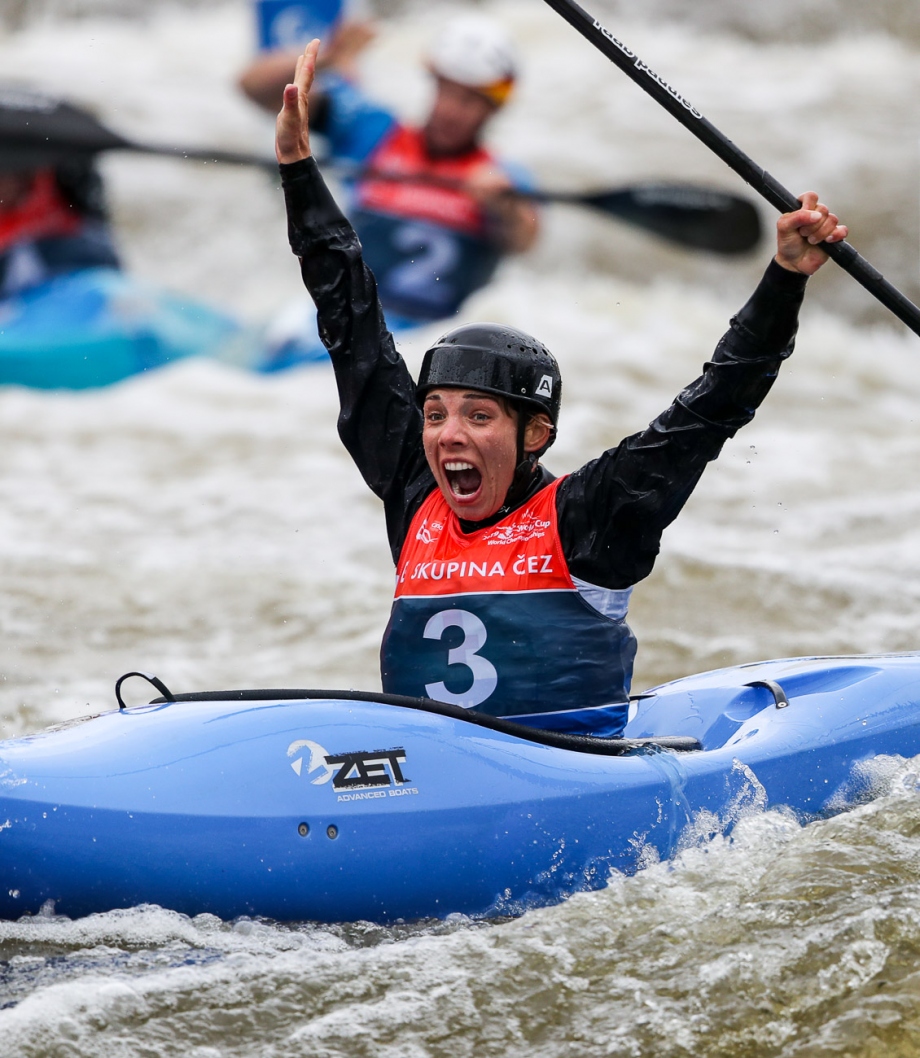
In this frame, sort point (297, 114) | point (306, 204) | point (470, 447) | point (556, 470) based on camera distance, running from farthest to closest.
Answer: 1. point (556, 470)
2. point (306, 204)
3. point (297, 114)
4. point (470, 447)

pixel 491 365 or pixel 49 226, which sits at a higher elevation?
pixel 49 226

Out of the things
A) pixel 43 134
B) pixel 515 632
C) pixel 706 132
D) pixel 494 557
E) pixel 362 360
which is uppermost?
pixel 43 134

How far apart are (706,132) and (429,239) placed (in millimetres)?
5868

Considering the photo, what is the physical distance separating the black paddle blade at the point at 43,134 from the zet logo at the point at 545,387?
5996 mm

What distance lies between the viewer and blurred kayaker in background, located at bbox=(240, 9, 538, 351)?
890 cm

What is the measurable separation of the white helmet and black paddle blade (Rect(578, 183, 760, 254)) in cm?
86

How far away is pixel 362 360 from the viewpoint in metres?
3.40

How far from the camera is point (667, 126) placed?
14.1m

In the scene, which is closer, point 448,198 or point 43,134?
point 43,134

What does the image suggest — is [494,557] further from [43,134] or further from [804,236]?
[43,134]

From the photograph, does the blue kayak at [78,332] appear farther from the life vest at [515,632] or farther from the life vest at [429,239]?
the life vest at [515,632]

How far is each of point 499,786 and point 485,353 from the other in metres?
0.90

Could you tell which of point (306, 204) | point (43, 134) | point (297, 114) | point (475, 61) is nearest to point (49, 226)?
point (43, 134)

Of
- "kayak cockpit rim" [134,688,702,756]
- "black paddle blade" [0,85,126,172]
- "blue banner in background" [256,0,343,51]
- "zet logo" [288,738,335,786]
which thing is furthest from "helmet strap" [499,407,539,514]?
"blue banner in background" [256,0,343,51]
